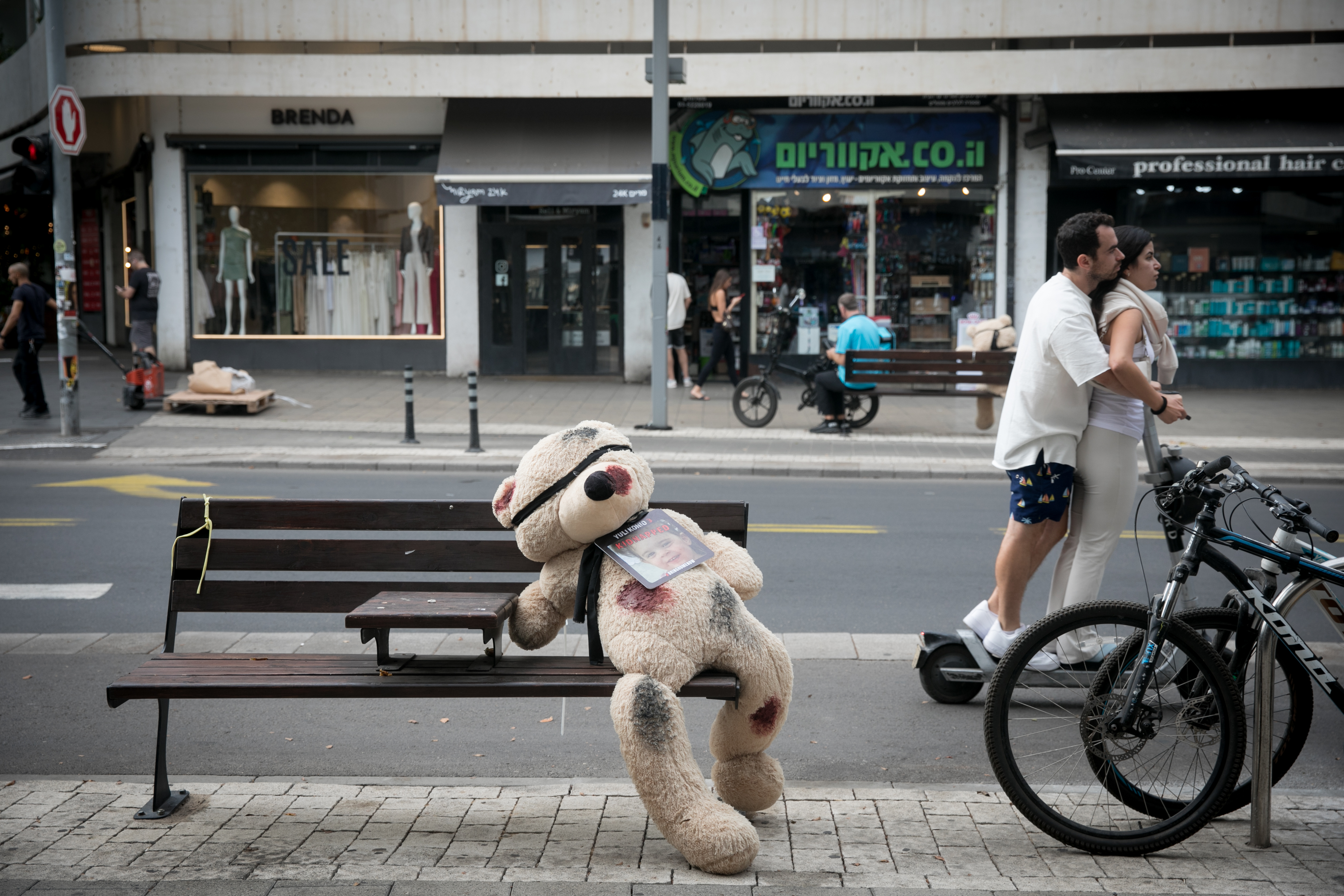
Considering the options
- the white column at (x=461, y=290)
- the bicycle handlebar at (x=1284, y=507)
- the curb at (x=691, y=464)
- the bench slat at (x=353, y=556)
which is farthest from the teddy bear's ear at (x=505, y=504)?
the white column at (x=461, y=290)

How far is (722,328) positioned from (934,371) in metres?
4.33

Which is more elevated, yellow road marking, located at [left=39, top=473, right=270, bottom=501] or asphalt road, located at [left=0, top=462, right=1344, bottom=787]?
yellow road marking, located at [left=39, top=473, right=270, bottom=501]

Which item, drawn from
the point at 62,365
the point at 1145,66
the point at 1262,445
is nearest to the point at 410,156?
→ the point at 62,365

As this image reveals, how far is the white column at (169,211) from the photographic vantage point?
2016 centimetres

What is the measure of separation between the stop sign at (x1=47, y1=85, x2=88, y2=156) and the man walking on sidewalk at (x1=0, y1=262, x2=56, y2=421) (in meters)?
2.14

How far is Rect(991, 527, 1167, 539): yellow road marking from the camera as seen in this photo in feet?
29.3

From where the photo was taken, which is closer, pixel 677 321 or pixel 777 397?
pixel 777 397

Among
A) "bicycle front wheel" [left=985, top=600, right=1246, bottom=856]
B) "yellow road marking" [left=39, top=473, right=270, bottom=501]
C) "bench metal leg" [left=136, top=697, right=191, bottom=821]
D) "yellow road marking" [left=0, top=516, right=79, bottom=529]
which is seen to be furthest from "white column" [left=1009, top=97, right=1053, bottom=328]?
"bench metal leg" [left=136, top=697, right=191, bottom=821]

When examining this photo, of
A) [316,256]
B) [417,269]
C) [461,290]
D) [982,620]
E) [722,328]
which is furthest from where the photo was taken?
[316,256]

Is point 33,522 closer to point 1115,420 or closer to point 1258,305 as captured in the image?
point 1115,420

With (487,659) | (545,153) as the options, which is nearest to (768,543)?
(487,659)

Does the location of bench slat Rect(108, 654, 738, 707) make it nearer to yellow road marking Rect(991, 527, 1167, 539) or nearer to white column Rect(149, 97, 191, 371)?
yellow road marking Rect(991, 527, 1167, 539)

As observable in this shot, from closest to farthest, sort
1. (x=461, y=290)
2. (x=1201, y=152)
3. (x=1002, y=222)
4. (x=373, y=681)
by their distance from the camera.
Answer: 1. (x=373, y=681)
2. (x=1201, y=152)
3. (x=1002, y=222)
4. (x=461, y=290)

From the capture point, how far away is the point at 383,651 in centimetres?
375
